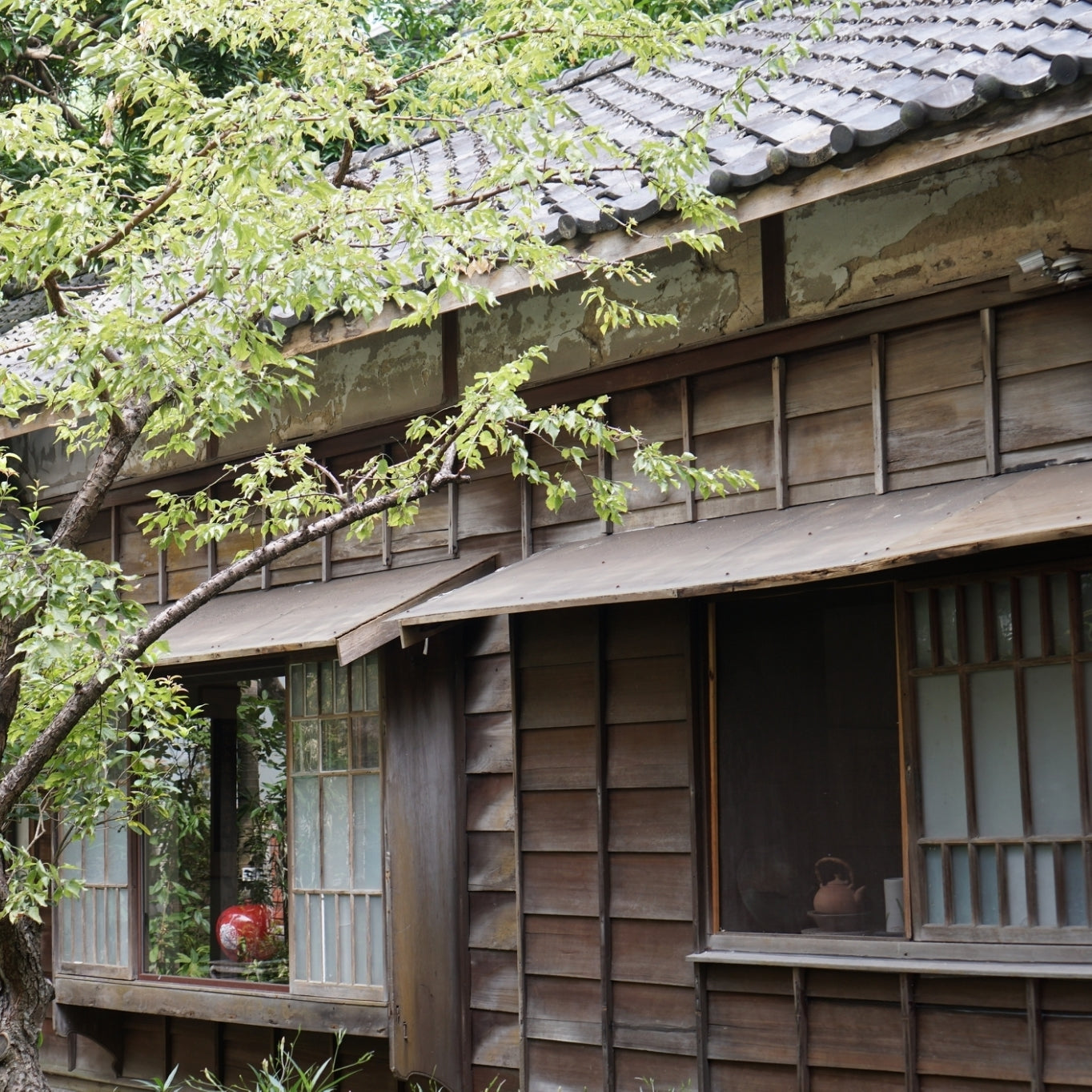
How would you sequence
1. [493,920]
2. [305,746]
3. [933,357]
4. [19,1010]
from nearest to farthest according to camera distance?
[19,1010] → [933,357] → [493,920] → [305,746]

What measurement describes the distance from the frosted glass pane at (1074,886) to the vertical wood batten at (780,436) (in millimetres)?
1919

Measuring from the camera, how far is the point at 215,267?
477 cm

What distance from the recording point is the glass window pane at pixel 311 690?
812cm

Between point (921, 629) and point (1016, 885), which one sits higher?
point (921, 629)

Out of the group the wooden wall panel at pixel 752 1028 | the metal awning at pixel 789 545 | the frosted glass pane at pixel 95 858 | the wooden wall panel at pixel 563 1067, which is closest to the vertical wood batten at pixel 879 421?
the metal awning at pixel 789 545

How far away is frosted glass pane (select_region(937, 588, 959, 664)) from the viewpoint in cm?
578

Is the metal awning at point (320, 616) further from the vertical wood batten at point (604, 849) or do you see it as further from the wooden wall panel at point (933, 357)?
the wooden wall panel at point (933, 357)

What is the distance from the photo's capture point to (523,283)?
249 inches

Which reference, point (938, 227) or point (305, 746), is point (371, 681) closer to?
point (305, 746)

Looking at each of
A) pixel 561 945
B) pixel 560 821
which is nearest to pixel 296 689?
pixel 560 821

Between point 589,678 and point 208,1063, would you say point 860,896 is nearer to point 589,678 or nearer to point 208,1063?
point 589,678

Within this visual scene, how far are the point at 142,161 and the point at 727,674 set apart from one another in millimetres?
7102

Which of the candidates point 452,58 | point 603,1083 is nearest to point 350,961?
point 603,1083

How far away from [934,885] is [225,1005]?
436 centimetres
